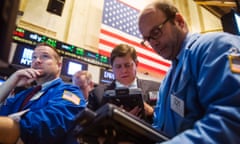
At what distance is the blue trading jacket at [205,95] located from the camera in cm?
68

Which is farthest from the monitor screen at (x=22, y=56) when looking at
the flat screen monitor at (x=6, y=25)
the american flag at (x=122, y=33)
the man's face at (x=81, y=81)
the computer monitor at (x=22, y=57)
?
the flat screen monitor at (x=6, y=25)

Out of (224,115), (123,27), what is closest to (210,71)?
(224,115)

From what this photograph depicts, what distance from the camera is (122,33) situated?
4.85m

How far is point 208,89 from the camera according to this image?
0.79 meters

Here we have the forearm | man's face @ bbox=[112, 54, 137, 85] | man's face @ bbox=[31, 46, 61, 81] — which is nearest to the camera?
the forearm

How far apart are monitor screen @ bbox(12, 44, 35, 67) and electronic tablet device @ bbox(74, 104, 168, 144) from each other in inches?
95.6

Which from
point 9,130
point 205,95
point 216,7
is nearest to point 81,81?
point 9,130

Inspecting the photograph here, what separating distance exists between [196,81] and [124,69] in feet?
3.28

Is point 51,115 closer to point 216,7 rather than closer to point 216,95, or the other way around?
point 216,95

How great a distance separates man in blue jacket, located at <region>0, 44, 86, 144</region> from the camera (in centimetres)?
110

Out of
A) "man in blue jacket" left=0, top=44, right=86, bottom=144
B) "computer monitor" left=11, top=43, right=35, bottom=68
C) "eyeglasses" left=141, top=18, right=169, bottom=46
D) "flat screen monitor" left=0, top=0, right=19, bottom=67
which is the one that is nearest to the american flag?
"computer monitor" left=11, top=43, right=35, bottom=68

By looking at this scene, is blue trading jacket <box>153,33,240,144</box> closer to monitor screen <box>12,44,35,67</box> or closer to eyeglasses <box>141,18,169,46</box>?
eyeglasses <box>141,18,169,46</box>

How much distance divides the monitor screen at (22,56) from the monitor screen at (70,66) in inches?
17.6

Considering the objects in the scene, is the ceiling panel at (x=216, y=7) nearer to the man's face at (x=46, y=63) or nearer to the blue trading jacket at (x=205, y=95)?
the man's face at (x=46, y=63)
